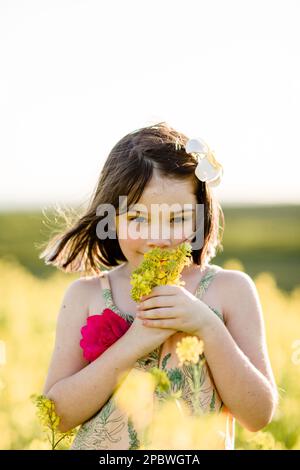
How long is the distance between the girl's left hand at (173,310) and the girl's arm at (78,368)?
15 centimetres

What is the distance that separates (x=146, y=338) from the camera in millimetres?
2791

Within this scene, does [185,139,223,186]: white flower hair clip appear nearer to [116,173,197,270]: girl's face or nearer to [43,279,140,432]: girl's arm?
[116,173,197,270]: girl's face

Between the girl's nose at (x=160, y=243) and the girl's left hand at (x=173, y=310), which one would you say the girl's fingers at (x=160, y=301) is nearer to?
the girl's left hand at (x=173, y=310)

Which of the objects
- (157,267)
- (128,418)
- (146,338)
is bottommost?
(128,418)

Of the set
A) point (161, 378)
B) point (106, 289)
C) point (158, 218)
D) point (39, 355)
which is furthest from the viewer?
point (39, 355)

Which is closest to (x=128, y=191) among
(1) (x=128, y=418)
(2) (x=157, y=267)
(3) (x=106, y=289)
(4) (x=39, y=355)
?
(3) (x=106, y=289)

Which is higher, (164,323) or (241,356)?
(164,323)

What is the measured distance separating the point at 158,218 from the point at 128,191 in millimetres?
269

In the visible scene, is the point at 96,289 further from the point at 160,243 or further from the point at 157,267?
the point at 157,267

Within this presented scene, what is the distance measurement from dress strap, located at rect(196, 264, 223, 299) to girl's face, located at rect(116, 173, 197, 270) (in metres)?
0.20

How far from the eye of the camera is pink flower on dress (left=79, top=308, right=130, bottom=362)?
2.93 meters

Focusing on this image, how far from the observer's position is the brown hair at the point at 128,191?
10.2 feet

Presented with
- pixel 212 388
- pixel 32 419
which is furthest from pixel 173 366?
pixel 32 419
